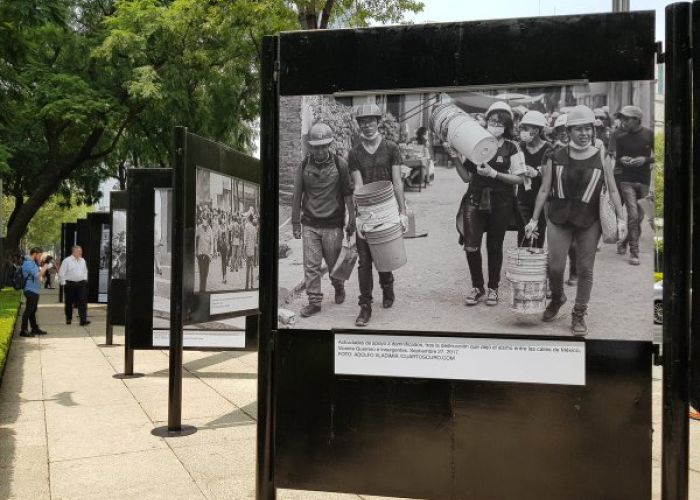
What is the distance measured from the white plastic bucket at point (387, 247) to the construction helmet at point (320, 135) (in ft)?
1.59

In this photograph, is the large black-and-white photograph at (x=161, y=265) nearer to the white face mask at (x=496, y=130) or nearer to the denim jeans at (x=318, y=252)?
the denim jeans at (x=318, y=252)

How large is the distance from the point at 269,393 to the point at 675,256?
6.32 ft

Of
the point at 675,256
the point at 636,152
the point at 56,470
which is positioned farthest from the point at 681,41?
the point at 56,470

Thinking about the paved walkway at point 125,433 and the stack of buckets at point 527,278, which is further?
the paved walkway at point 125,433

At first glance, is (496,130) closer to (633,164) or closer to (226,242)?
(633,164)

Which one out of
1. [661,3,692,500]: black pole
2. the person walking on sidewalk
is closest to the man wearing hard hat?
[661,3,692,500]: black pole

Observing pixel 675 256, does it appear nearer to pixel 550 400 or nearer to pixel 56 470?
pixel 550 400

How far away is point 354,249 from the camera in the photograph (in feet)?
10.9

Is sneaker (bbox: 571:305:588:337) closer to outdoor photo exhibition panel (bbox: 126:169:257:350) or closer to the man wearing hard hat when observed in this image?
the man wearing hard hat

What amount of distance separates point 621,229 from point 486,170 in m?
0.64

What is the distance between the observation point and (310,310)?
3.35 m

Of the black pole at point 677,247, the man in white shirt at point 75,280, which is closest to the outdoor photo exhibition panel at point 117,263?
the man in white shirt at point 75,280
